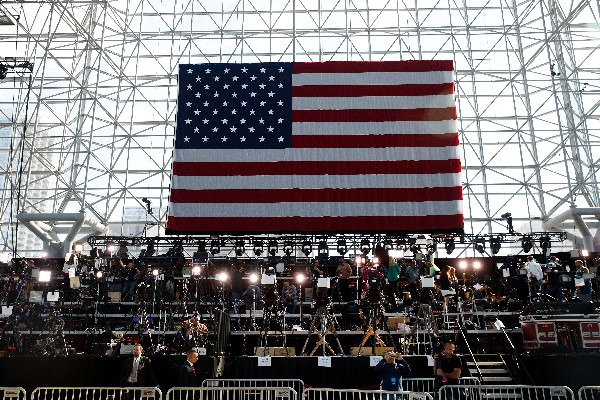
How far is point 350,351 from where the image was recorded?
1277cm

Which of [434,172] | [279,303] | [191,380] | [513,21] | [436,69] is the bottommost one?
[191,380]

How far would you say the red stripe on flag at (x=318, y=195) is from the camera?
53.1ft

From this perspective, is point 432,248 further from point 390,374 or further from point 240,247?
point 390,374

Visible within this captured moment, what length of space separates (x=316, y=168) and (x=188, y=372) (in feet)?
27.5

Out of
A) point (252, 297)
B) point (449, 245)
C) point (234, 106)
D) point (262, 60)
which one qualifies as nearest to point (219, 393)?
point (252, 297)

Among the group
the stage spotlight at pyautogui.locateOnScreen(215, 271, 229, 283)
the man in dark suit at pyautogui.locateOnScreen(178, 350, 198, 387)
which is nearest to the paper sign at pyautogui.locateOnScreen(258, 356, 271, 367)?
the man in dark suit at pyautogui.locateOnScreen(178, 350, 198, 387)

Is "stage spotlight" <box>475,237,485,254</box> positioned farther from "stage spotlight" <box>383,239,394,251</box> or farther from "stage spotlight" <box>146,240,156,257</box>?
"stage spotlight" <box>146,240,156,257</box>

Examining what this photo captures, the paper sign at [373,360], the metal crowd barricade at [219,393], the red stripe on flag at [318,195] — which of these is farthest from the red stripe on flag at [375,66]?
the metal crowd barricade at [219,393]

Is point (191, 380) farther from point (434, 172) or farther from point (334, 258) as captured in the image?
point (434, 172)

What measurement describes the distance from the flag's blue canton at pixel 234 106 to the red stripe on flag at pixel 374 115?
57 cm

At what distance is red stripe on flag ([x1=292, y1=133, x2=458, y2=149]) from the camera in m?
16.7

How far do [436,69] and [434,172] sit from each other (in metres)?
3.39

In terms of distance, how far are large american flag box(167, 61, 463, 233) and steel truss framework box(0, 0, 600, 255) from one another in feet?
24.4

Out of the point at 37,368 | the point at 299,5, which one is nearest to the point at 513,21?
the point at 299,5
